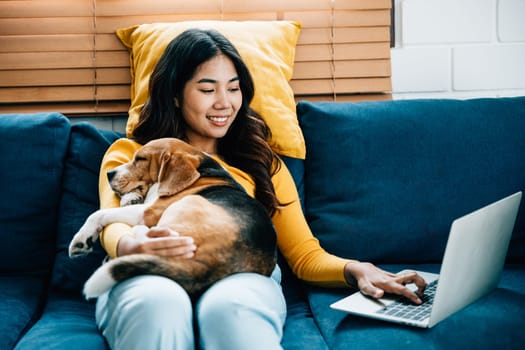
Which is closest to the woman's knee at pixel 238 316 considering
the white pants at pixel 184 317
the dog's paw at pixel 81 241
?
the white pants at pixel 184 317

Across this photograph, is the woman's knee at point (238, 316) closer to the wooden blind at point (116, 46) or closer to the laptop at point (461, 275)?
the laptop at point (461, 275)

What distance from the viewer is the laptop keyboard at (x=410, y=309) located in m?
1.25

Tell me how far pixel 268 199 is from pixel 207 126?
0.25m

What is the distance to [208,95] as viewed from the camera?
1.51m

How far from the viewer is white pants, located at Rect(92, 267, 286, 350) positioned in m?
1.07

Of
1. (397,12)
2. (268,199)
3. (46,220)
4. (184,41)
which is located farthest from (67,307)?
(397,12)

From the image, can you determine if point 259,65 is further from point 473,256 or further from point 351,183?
point 473,256

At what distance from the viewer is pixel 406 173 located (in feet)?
5.58

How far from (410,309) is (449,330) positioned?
0.10 metres

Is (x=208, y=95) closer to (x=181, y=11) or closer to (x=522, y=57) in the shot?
(x=181, y=11)

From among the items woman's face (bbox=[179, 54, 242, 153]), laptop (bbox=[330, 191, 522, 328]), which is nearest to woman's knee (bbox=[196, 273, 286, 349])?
laptop (bbox=[330, 191, 522, 328])

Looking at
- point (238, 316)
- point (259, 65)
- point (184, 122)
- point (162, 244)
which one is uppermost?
point (259, 65)

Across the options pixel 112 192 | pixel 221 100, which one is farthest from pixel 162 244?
pixel 221 100

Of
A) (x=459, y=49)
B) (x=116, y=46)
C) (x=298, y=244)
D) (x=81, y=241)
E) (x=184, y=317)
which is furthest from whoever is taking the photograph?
(x=459, y=49)
